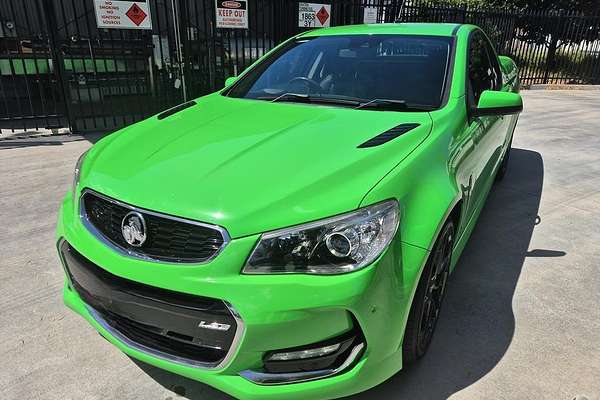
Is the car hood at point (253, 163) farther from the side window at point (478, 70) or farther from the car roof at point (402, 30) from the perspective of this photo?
the car roof at point (402, 30)

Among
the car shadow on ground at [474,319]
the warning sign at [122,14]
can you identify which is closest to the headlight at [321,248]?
the car shadow on ground at [474,319]

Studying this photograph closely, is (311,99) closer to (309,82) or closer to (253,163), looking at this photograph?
(309,82)

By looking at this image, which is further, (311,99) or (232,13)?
(232,13)

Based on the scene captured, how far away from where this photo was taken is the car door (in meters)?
2.78

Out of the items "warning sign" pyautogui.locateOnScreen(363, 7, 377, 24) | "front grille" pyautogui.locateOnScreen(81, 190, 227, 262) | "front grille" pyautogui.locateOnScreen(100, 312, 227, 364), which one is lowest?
"front grille" pyautogui.locateOnScreen(100, 312, 227, 364)

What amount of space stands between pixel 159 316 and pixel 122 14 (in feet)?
20.9

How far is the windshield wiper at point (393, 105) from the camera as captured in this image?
8.52 ft

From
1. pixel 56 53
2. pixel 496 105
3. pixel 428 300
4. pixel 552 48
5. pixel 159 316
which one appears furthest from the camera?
pixel 552 48

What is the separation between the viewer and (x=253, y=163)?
6.62ft

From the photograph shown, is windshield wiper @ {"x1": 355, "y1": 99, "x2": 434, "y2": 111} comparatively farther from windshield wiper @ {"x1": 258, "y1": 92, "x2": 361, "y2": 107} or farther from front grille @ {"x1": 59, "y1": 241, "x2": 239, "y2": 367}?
front grille @ {"x1": 59, "y1": 241, "x2": 239, "y2": 367}

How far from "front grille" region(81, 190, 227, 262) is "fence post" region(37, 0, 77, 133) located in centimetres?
581

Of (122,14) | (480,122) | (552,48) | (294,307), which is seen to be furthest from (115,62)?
(552,48)

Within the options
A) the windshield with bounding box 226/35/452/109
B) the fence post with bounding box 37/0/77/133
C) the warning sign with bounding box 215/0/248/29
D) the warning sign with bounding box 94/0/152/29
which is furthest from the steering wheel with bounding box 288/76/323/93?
the warning sign with bounding box 215/0/248/29

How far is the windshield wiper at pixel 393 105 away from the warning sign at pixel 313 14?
7221 mm
